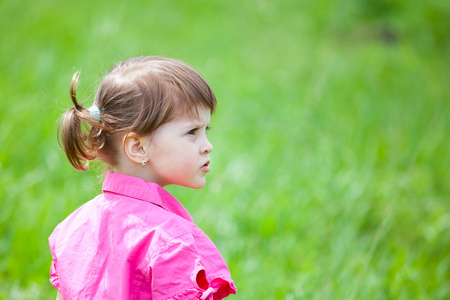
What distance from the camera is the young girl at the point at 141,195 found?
1.22m

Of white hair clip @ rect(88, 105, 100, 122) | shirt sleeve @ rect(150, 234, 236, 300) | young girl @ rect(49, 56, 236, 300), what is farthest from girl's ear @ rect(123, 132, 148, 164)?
shirt sleeve @ rect(150, 234, 236, 300)

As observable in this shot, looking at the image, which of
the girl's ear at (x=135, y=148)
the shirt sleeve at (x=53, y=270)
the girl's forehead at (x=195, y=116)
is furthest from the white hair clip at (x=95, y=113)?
the shirt sleeve at (x=53, y=270)

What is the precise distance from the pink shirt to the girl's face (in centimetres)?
7

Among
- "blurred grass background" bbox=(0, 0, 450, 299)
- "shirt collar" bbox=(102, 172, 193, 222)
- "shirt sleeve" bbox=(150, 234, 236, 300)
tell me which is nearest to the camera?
"shirt sleeve" bbox=(150, 234, 236, 300)

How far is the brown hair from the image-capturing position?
1.37 m

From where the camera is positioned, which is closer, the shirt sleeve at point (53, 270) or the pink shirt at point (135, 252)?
the pink shirt at point (135, 252)

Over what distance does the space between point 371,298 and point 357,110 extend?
8.26 feet

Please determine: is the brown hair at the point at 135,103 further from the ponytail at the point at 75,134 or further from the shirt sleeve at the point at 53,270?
the shirt sleeve at the point at 53,270

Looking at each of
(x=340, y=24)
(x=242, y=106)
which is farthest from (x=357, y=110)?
(x=340, y=24)

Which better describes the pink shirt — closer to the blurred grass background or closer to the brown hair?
the brown hair

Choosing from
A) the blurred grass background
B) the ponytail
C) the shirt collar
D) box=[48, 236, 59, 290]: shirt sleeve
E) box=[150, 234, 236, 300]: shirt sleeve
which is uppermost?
the blurred grass background

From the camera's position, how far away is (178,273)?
3.89 ft

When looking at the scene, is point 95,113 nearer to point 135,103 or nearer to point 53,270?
point 135,103

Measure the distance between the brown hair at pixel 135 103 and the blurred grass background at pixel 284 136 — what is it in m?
0.21
